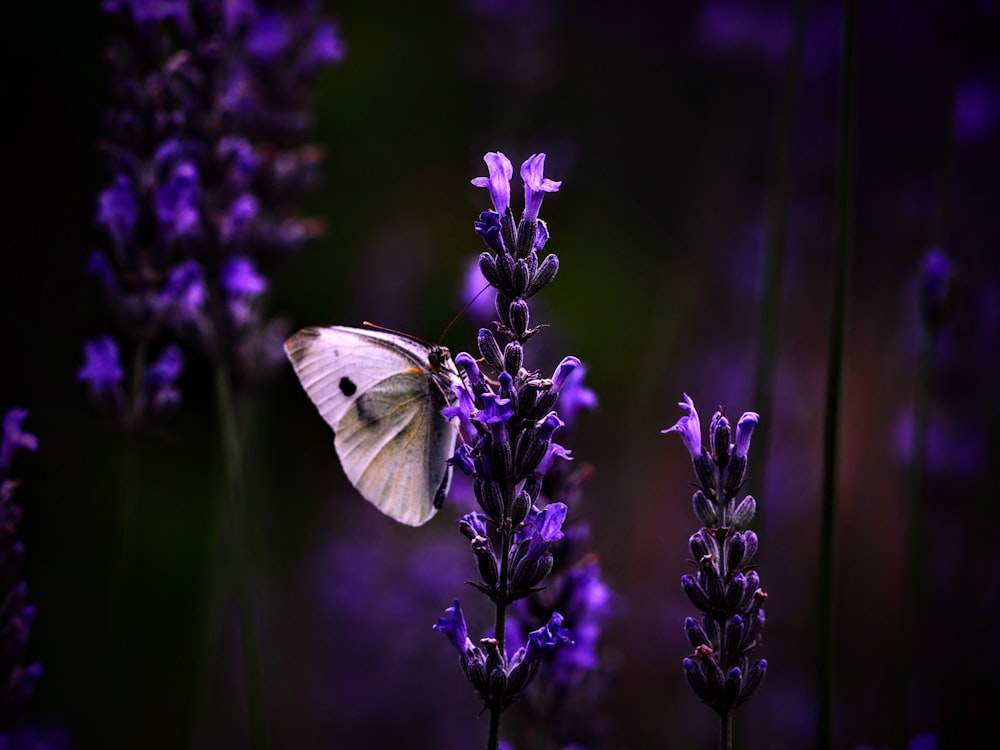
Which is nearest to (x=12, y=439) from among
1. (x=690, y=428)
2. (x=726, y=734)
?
(x=690, y=428)

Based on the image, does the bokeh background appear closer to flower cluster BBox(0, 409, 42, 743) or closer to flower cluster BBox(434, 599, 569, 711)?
flower cluster BBox(0, 409, 42, 743)

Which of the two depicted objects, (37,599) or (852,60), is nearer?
(852,60)

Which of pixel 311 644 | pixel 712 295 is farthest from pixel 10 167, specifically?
pixel 712 295

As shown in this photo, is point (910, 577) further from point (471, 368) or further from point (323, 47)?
point (323, 47)

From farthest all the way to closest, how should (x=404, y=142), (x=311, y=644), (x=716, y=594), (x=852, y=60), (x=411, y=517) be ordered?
(x=404, y=142) → (x=311, y=644) → (x=411, y=517) → (x=852, y=60) → (x=716, y=594)

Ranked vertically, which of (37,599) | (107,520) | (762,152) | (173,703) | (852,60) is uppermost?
(762,152)

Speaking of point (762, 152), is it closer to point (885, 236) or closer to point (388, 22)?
point (885, 236)

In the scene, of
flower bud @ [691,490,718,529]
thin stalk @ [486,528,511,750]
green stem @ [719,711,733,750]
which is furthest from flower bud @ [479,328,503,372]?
green stem @ [719,711,733,750]

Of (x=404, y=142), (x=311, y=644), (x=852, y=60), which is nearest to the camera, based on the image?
(x=852, y=60)
